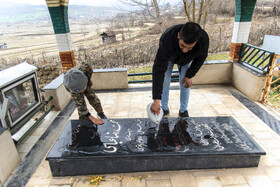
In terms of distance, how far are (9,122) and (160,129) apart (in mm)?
2203

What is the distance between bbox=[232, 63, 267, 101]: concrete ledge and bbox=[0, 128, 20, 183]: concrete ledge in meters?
4.43

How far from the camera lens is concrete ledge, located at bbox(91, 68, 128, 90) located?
15.0 feet

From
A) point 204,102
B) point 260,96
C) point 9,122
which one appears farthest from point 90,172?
point 260,96

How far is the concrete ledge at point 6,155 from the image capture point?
2.17 m

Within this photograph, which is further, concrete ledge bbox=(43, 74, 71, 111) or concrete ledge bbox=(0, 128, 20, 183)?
concrete ledge bbox=(43, 74, 71, 111)

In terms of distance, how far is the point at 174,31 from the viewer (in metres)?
2.30

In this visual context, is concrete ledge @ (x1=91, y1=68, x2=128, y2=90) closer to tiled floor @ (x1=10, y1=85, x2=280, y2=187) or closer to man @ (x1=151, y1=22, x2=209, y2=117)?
tiled floor @ (x1=10, y1=85, x2=280, y2=187)

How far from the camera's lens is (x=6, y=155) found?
88.9 inches

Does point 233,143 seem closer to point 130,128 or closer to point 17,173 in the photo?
point 130,128

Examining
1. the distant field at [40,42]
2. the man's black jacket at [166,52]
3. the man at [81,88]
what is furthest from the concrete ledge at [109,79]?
the distant field at [40,42]

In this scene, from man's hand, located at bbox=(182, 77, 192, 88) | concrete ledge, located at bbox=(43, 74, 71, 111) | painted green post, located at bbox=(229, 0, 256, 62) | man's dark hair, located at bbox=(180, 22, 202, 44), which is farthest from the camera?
painted green post, located at bbox=(229, 0, 256, 62)

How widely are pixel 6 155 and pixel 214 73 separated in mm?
4543

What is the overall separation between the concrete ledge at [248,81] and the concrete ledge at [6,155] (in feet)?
14.5

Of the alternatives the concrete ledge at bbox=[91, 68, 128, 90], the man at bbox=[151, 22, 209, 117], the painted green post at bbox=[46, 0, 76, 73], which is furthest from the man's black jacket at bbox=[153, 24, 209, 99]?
the painted green post at bbox=[46, 0, 76, 73]
